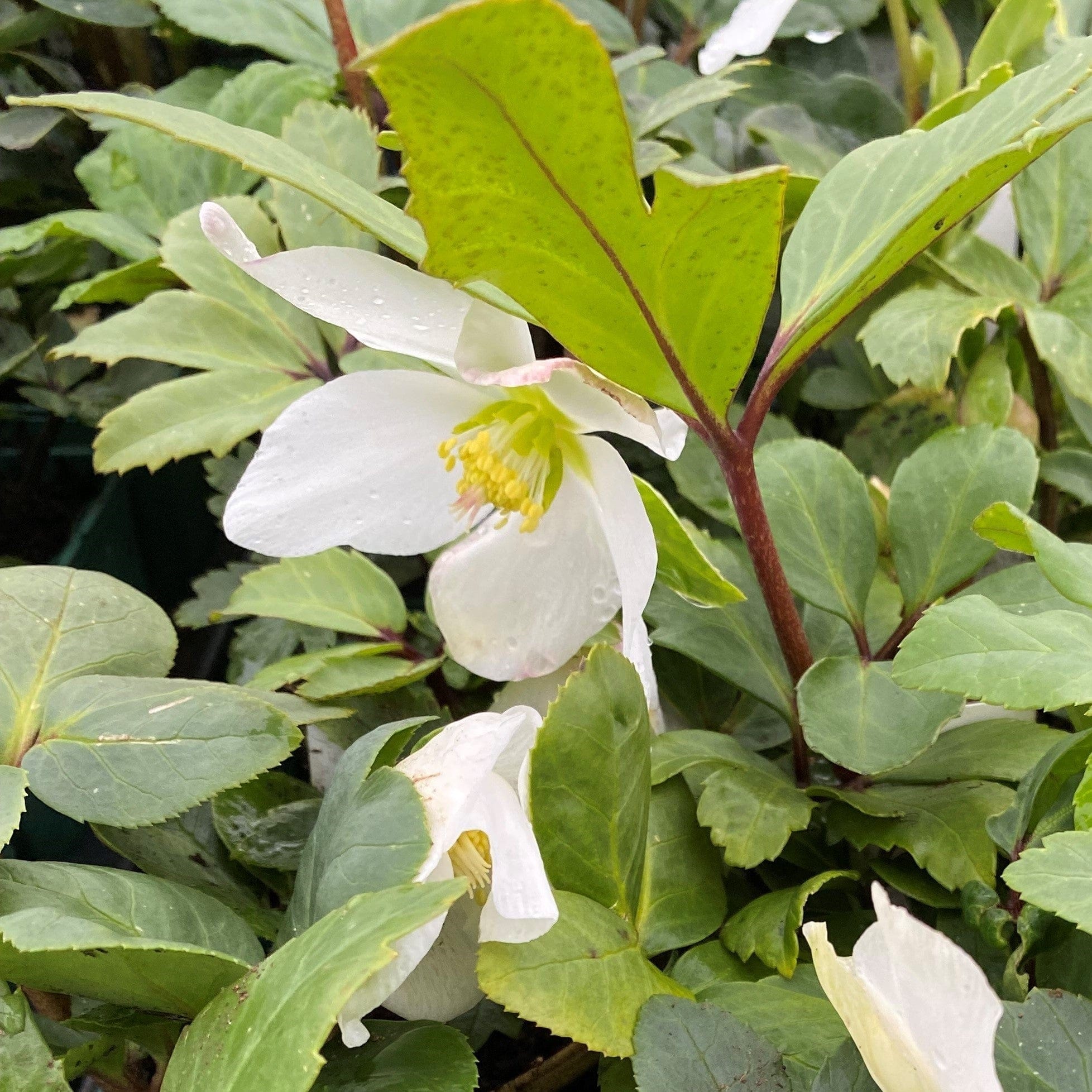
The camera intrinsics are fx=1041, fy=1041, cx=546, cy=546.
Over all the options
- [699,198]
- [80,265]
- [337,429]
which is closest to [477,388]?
[337,429]

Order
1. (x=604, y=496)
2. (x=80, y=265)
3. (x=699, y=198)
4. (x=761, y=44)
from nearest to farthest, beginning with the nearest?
(x=699, y=198) → (x=604, y=496) → (x=761, y=44) → (x=80, y=265)

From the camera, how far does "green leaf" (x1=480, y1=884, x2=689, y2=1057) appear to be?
1.24 ft

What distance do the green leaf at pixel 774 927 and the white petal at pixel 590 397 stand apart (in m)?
0.19

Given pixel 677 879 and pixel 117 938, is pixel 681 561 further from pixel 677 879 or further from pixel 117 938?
pixel 117 938

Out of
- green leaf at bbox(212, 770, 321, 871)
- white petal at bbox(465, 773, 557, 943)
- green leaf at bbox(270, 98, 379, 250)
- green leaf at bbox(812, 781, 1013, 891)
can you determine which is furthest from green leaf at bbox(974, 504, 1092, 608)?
green leaf at bbox(270, 98, 379, 250)

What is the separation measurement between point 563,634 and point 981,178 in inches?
10.5

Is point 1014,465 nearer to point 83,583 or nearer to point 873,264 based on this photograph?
point 873,264

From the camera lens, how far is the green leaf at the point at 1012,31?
0.76 meters

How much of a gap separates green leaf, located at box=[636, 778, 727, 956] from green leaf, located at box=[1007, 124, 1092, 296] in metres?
0.48

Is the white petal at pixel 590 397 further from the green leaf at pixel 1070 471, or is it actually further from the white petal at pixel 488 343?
the green leaf at pixel 1070 471

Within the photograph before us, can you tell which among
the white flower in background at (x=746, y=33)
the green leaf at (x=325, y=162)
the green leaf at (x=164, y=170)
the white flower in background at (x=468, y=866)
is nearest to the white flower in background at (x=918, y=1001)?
the white flower in background at (x=468, y=866)

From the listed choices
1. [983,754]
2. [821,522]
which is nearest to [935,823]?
[983,754]

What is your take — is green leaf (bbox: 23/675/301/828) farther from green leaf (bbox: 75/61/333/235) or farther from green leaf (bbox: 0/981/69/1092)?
green leaf (bbox: 75/61/333/235)

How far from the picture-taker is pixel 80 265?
0.95 meters
